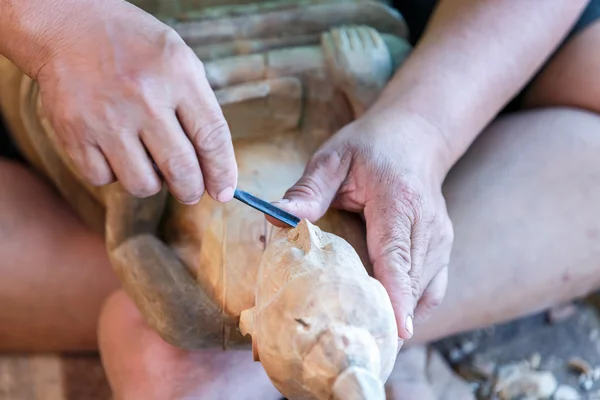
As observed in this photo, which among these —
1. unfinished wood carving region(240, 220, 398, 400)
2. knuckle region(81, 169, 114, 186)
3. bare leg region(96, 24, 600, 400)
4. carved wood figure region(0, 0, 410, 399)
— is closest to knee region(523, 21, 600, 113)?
bare leg region(96, 24, 600, 400)

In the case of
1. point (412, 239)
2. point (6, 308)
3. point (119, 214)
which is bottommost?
point (6, 308)

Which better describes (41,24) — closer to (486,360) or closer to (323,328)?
(323,328)

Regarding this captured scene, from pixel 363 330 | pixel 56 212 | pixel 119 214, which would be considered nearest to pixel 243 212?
pixel 119 214

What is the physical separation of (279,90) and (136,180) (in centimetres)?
28

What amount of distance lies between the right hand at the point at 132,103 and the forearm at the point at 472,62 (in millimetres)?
283

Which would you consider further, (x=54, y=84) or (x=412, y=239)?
(x=412, y=239)

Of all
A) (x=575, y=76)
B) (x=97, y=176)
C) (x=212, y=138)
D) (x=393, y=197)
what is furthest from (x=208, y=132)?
(x=575, y=76)

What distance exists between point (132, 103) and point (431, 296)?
378 millimetres

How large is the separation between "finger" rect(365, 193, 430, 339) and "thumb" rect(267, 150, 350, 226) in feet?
0.15

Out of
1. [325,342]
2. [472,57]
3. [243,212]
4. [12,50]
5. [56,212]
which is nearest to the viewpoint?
[325,342]

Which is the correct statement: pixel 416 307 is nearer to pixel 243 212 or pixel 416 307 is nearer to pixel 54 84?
pixel 243 212

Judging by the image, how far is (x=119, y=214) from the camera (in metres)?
0.79

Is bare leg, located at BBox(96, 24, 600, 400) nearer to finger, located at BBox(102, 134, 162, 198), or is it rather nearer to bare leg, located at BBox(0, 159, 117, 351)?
bare leg, located at BBox(0, 159, 117, 351)

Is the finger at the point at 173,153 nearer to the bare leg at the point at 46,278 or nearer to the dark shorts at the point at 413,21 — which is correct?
the bare leg at the point at 46,278
